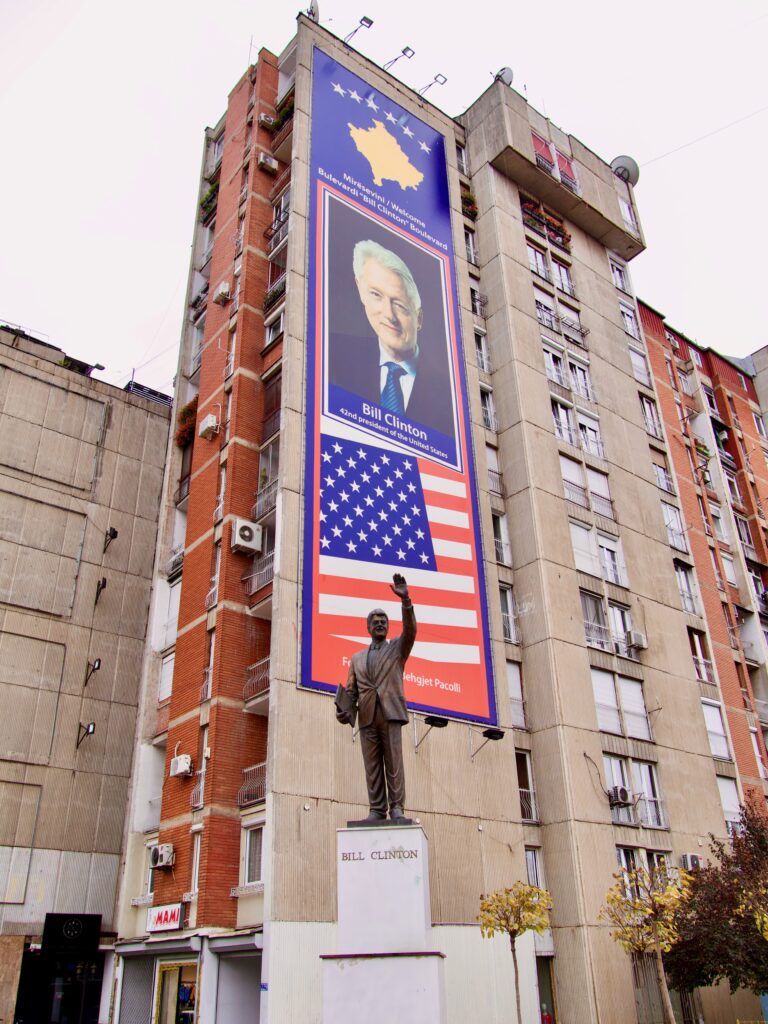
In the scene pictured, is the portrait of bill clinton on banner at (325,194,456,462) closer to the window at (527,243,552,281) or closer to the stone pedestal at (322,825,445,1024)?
the window at (527,243,552,281)

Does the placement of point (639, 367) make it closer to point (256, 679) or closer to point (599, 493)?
point (599, 493)

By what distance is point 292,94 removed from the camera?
124ft

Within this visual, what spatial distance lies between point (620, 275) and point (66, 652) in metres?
34.6

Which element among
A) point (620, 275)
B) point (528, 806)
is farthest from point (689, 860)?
point (620, 275)

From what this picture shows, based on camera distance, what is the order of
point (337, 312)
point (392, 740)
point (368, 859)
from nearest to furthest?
1. point (368, 859)
2. point (392, 740)
3. point (337, 312)

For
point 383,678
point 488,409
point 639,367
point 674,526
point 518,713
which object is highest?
point 639,367

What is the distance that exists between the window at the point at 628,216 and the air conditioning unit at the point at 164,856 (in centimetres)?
3876

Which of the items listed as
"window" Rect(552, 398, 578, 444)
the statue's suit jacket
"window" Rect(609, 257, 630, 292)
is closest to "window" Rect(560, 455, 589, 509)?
"window" Rect(552, 398, 578, 444)

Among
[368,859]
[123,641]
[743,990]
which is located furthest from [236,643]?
[743,990]

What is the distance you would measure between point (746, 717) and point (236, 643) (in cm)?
2303

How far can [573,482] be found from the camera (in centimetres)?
3638

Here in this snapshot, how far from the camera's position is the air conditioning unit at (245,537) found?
28.2 metres

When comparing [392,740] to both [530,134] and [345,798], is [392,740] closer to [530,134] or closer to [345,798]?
[345,798]

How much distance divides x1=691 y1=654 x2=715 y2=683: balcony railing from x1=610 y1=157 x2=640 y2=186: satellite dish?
2908cm
